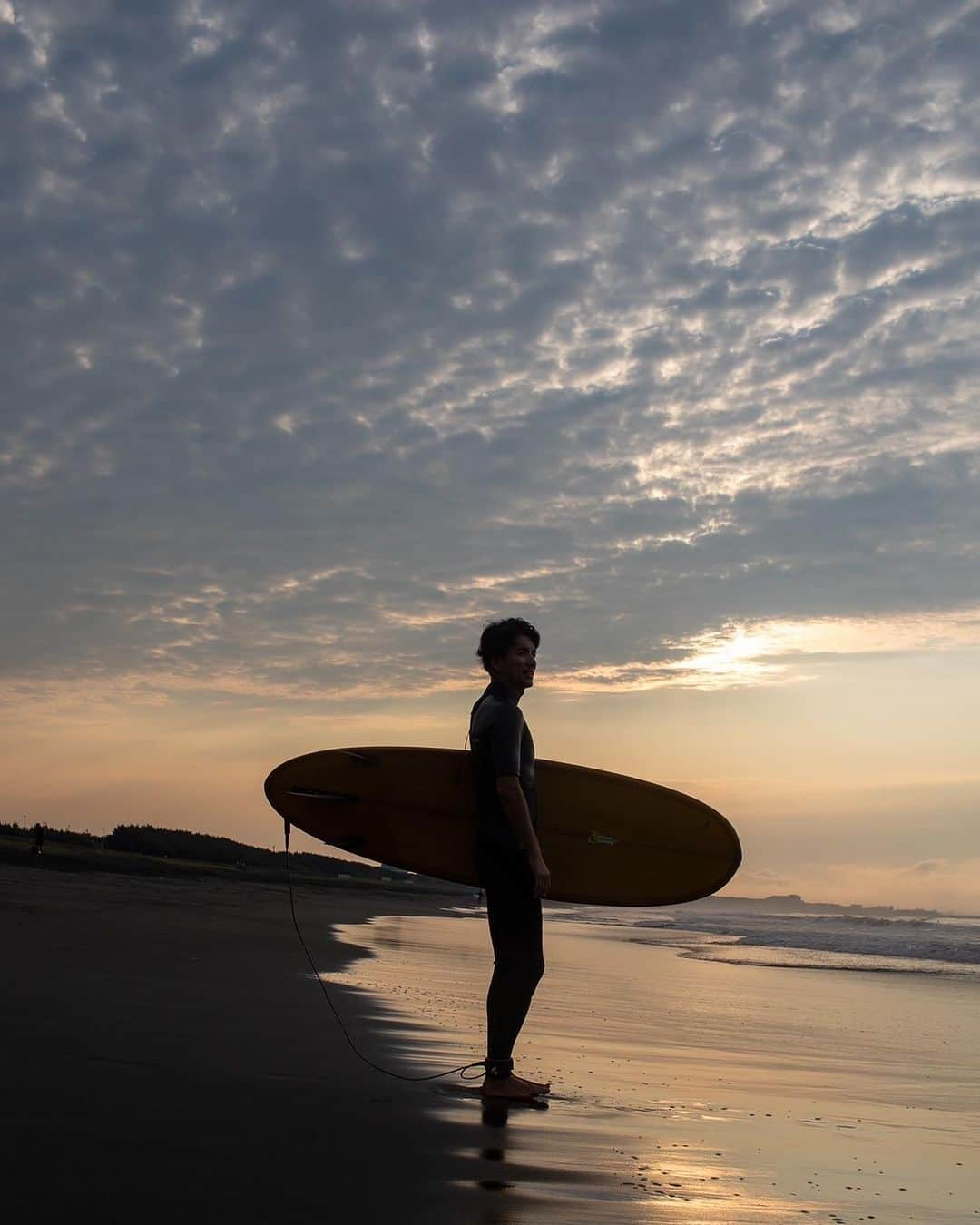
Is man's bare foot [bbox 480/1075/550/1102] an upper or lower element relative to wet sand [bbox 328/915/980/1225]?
upper

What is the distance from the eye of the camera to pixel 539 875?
419 cm

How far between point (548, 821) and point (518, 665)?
4.57 ft

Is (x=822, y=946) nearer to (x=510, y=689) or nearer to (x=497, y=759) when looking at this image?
(x=510, y=689)

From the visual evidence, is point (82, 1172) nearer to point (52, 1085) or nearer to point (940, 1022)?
point (52, 1085)

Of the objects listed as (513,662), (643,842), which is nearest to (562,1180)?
(513,662)

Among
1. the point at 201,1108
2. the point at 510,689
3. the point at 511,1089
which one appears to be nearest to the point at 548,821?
the point at 510,689

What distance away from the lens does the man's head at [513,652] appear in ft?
15.0

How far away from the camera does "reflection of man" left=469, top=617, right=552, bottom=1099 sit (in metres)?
4.20

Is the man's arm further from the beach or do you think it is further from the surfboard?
the surfboard

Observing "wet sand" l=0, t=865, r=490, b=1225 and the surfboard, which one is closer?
"wet sand" l=0, t=865, r=490, b=1225

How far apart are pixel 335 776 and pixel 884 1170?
10.5 ft

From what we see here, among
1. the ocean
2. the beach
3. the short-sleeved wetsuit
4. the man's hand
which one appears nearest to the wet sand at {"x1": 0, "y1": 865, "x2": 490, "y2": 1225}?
the beach

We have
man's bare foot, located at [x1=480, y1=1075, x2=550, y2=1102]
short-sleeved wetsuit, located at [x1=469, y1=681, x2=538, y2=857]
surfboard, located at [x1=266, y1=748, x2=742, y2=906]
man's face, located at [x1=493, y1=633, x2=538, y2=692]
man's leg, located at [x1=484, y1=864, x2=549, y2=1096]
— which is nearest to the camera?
man's bare foot, located at [x1=480, y1=1075, x2=550, y2=1102]

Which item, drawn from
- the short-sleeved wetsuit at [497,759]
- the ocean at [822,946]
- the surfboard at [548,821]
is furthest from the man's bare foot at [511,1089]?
the ocean at [822,946]
